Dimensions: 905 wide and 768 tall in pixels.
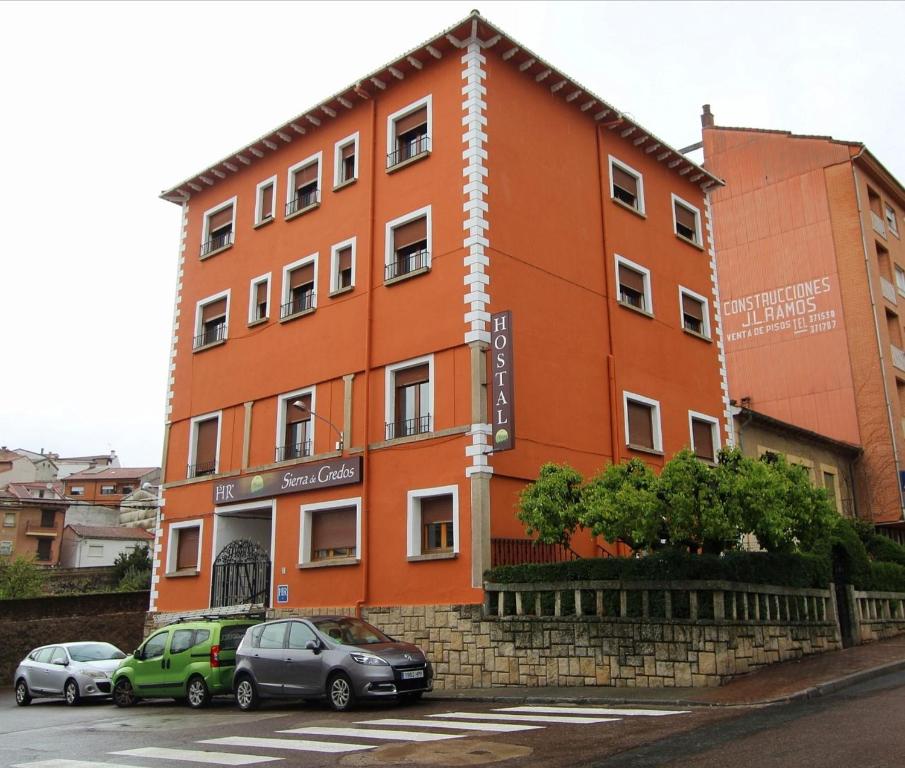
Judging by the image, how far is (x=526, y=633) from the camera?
52.1 ft

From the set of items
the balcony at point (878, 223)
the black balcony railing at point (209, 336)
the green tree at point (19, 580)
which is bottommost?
the green tree at point (19, 580)

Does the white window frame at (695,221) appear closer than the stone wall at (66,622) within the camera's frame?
Yes

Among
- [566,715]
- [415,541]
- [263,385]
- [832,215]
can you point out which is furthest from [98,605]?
[832,215]

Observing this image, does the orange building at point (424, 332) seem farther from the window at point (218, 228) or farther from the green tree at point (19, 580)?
the green tree at point (19, 580)

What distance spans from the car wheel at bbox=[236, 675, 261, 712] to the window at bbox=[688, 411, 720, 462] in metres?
13.2

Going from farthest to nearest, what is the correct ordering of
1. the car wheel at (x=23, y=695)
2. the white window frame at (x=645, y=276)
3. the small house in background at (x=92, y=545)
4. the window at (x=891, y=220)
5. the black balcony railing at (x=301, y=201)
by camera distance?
the small house in background at (x=92, y=545) → the window at (x=891, y=220) → the black balcony railing at (x=301, y=201) → the white window frame at (x=645, y=276) → the car wheel at (x=23, y=695)

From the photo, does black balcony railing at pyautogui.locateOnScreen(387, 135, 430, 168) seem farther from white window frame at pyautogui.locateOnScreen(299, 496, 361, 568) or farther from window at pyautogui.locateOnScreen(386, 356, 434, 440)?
white window frame at pyautogui.locateOnScreen(299, 496, 361, 568)

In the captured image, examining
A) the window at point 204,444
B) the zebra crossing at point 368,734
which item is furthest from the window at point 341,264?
the zebra crossing at point 368,734

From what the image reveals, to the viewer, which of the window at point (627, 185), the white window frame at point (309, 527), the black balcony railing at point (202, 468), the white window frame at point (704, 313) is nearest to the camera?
the white window frame at point (309, 527)

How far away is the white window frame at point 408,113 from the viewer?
2073cm

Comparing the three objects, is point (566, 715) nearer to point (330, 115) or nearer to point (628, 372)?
point (628, 372)

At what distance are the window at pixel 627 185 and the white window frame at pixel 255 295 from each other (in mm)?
9393

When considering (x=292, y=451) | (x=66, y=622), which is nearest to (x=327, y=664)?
(x=292, y=451)

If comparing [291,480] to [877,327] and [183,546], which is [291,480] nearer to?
[183,546]
